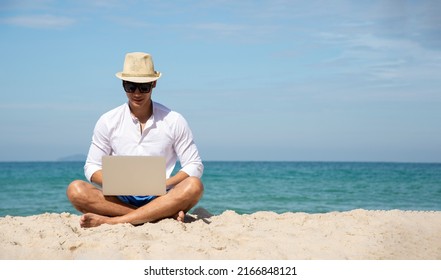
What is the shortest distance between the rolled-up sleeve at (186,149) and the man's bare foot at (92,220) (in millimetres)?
779

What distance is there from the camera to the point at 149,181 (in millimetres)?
4465

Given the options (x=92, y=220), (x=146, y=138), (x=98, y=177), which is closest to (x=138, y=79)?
(x=146, y=138)

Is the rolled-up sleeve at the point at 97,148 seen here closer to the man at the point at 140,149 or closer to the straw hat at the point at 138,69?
the man at the point at 140,149

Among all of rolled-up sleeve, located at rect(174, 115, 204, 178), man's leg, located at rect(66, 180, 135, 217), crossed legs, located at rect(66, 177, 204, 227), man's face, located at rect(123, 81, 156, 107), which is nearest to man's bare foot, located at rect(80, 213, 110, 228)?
crossed legs, located at rect(66, 177, 204, 227)

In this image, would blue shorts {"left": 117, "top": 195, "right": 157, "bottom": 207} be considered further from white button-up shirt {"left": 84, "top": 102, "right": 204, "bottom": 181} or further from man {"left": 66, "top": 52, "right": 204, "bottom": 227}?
white button-up shirt {"left": 84, "top": 102, "right": 204, "bottom": 181}

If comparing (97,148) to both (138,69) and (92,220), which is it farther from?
(138,69)

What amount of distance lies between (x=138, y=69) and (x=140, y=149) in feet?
2.24

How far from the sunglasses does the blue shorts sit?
36.7 inches

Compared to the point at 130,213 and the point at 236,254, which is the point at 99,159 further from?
the point at 236,254

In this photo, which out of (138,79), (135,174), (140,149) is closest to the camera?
(135,174)

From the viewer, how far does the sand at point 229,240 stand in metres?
3.83

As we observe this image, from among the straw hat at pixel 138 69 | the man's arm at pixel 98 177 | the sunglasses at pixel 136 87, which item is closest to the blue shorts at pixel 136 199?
the man's arm at pixel 98 177

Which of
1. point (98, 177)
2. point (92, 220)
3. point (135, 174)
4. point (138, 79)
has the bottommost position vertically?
point (92, 220)

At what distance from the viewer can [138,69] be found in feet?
15.4
